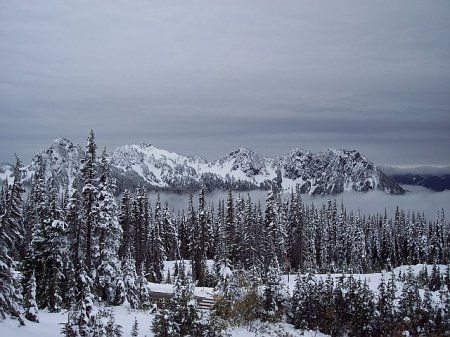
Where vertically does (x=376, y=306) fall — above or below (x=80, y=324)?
below

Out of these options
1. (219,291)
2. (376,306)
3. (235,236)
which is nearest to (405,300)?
(376,306)

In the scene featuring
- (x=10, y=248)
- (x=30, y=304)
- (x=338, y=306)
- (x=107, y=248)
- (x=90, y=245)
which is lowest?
(x=338, y=306)

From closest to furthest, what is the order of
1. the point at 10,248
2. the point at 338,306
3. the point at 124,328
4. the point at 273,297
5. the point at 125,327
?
the point at 10,248 < the point at 124,328 < the point at 125,327 < the point at 338,306 < the point at 273,297

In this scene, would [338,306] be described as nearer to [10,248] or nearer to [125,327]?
[125,327]

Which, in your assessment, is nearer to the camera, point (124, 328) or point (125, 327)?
point (124, 328)

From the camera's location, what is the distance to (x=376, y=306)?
32688 mm

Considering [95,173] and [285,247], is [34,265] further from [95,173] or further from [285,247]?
[285,247]

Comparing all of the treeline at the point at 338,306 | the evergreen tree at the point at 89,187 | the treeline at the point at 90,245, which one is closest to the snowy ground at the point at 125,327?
the treeline at the point at 338,306

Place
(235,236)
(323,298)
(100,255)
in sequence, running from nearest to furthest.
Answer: (323,298) → (100,255) → (235,236)

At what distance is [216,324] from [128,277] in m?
13.6

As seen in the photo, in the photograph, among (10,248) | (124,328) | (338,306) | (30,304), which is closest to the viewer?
(10,248)

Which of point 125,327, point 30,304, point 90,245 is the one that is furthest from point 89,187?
point 125,327

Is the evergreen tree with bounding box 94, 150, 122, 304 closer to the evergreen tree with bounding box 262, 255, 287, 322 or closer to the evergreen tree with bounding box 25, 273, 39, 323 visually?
the evergreen tree with bounding box 25, 273, 39, 323

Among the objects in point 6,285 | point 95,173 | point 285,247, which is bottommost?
point 285,247
